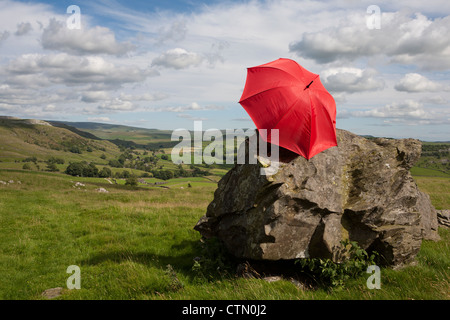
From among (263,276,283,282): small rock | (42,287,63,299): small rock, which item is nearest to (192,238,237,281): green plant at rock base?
(263,276,283,282): small rock

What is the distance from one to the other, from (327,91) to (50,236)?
48.2 feet

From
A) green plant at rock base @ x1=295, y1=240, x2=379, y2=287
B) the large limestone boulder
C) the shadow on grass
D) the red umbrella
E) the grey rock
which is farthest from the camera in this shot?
the grey rock

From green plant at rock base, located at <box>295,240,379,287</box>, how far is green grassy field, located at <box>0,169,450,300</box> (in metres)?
0.24

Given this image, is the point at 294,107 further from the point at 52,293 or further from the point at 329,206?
the point at 52,293

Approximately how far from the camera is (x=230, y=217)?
9.33 m

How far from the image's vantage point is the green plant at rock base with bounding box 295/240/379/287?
7.31 meters

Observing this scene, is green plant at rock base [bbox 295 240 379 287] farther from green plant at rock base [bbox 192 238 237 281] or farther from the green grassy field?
green plant at rock base [bbox 192 238 237 281]

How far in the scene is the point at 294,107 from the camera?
299 inches

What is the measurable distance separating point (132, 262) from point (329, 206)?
6854 mm

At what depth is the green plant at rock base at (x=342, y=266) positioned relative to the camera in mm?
7312

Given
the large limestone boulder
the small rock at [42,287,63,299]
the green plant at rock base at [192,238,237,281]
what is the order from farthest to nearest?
the green plant at rock base at [192,238,237,281] < the small rock at [42,287,63,299] < the large limestone boulder
